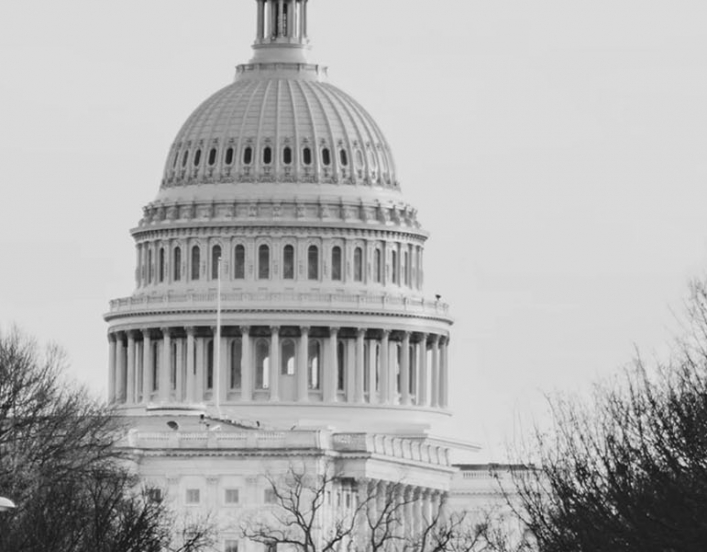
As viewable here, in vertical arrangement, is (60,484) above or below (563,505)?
above

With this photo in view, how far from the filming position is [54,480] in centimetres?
17450

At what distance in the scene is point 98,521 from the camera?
152625 millimetres

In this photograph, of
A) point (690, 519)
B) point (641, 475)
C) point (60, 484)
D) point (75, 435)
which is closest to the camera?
point (690, 519)

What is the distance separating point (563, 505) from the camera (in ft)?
441

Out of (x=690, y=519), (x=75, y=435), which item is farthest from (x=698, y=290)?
(x=75, y=435)

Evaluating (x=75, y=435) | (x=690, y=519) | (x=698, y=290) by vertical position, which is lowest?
(x=690, y=519)

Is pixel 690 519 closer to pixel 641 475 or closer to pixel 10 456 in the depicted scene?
pixel 641 475

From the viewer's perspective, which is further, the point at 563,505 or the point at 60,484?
the point at 60,484

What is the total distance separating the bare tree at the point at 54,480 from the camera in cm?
15038

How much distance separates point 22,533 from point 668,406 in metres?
27.7

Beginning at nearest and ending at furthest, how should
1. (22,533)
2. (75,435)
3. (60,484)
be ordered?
(22,533) < (60,484) < (75,435)

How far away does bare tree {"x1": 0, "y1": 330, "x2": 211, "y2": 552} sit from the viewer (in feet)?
493

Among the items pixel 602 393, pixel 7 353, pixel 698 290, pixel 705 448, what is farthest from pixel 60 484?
pixel 705 448

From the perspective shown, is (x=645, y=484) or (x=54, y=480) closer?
(x=645, y=484)
